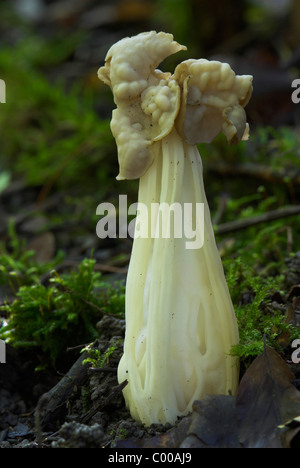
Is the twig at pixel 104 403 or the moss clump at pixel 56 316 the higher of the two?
the moss clump at pixel 56 316

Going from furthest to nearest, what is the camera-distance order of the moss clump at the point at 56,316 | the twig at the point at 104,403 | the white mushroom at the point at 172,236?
1. the moss clump at the point at 56,316
2. the twig at the point at 104,403
3. the white mushroom at the point at 172,236

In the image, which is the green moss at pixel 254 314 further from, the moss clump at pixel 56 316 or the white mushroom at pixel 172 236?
the moss clump at pixel 56 316

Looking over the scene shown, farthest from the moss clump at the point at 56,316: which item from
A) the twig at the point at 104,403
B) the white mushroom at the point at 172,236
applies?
the white mushroom at the point at 172,236

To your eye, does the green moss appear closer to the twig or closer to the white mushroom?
the white mushroom

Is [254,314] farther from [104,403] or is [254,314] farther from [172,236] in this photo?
[104,403]

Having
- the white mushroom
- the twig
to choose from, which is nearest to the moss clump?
the twig

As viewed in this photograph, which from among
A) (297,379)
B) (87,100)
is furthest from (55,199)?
(297,379)

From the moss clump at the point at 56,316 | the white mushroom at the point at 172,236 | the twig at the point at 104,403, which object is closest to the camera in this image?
the white mushroom at the point at 172,236

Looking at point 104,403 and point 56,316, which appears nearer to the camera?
point 104,403

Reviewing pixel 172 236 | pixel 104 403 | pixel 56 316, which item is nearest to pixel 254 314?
pixel 172 236
